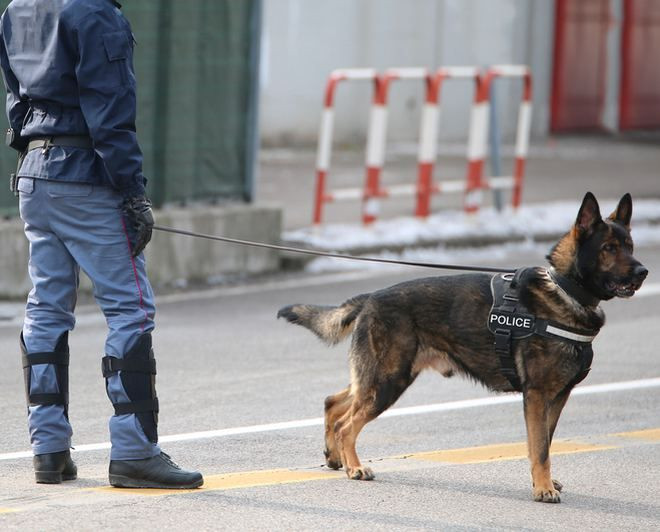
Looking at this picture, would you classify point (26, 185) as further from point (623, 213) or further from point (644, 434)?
point (644, 434)

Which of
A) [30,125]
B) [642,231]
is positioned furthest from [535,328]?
[642,231]

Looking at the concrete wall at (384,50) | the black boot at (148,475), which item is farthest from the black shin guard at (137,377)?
the concrete wall at (384,50)

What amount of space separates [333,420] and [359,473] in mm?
303

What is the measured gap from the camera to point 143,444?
573cm

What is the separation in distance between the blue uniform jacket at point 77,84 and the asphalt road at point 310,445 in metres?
1.23

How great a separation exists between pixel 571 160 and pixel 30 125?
52.3 ft

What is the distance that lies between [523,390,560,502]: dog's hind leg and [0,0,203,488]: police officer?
1.30m

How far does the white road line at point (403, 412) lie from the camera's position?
6.67 meters

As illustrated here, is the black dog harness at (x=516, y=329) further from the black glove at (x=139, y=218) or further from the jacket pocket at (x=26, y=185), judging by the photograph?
the jacket pocket at (x=26, y=185)

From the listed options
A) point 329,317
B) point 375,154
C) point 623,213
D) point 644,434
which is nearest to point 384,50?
point 375,154

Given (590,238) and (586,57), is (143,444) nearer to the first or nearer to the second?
(590,238)

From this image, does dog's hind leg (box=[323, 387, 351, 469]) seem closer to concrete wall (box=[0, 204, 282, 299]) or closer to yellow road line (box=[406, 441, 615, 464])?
yellow road line (box=[406, 441, 615, 464])

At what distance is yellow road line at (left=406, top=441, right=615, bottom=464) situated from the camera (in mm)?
6621

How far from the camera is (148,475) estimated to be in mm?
5762
